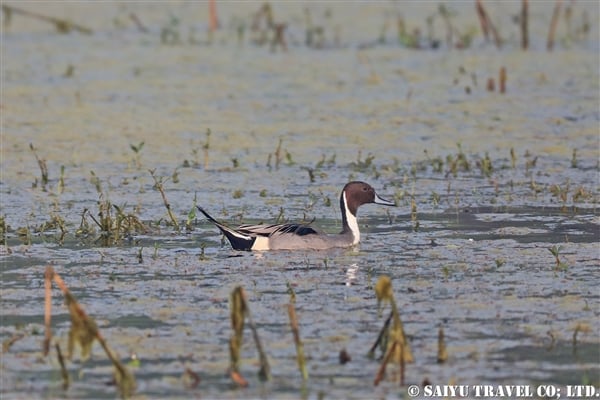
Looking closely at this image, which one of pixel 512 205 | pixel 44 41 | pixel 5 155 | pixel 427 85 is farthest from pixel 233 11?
pixel 512 205

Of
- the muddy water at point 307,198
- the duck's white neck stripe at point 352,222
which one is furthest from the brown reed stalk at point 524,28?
the duck's white neck stripe at point 352,222

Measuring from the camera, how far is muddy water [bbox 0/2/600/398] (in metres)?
6.05

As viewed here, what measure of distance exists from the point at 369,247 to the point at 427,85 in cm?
673

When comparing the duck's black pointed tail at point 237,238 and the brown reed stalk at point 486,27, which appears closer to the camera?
the duck's black pointed tail at point 237,238

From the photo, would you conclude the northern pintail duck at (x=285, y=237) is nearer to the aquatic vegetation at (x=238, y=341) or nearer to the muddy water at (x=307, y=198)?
the muddy water at (x=307, y=198)

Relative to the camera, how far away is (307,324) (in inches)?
257

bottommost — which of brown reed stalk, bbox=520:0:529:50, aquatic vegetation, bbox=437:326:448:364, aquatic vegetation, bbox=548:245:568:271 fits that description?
aquatic vegetation, bbox=437:326:448:364

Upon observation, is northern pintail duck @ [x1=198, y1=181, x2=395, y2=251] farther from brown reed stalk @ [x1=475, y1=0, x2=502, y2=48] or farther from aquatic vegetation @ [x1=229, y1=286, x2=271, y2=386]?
brown reed stalk @ [x1=475, y1=0, x2=502, y2=48]

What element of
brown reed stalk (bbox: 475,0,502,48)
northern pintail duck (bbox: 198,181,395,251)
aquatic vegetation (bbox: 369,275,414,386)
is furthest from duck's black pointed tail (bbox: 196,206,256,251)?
brown reed stalk (bbox: 475,0,502,48)

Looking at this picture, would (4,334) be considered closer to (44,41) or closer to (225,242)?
(225,242)

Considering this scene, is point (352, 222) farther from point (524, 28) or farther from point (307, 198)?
point (524, 28)

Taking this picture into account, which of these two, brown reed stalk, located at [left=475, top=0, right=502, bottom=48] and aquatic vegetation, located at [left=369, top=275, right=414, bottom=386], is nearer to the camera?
aquatic vegetation, located at [left=369, top=275, right=414, bottom=386]

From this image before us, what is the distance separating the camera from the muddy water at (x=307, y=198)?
19.8 feet

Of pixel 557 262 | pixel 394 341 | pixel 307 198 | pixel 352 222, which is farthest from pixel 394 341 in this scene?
pixel 307 198
